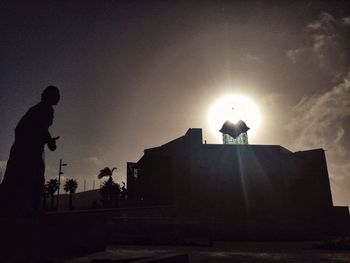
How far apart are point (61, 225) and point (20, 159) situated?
144 cm

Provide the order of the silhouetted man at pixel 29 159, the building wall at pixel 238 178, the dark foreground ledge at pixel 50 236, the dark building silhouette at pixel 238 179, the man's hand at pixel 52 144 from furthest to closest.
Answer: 1. the building wall at pixel 238 178
2. the dark building silhouette at pixel 238 179
3. the man's hand at pixel 52 144
4. the silhouetted man at pixel 29 159
5. the dark foreground ledge at pixel 50 236

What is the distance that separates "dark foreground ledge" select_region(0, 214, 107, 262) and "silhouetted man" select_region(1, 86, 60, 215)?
0.29 meters

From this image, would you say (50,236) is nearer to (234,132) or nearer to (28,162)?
(28,162)

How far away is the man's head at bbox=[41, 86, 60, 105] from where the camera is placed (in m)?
5.46

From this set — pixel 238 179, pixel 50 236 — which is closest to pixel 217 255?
pixel 50 236

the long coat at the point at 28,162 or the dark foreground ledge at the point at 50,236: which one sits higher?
the long coat at the point at 28,162

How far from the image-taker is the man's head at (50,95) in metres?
5.46

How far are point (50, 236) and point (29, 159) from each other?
1444mm

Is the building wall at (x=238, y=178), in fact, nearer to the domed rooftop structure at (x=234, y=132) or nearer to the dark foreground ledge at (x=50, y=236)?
the domed rooftop structure at (x=234, y=132)

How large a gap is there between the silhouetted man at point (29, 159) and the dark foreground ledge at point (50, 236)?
0.94 feet

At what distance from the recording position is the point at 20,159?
5047 millimetres

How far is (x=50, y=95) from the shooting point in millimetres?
5469

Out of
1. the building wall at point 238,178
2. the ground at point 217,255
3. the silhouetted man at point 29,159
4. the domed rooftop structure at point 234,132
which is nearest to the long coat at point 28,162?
the silhouetted man at point 29,159

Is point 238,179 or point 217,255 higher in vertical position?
point 238,179
